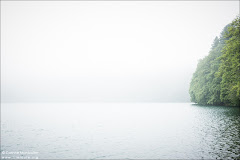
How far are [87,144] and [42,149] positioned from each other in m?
3.79

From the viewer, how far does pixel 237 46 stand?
27.5 meters

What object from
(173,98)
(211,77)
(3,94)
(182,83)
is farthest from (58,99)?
(211,77)

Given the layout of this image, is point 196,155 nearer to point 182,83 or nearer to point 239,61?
point 239,61

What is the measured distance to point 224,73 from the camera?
102ft

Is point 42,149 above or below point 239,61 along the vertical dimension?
below

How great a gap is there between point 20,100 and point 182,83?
17837cm

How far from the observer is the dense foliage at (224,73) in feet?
93.7

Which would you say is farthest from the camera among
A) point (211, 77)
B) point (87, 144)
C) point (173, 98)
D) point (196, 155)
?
point (173, 98)

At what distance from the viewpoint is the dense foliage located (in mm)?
28547

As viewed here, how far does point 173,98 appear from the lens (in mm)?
175625

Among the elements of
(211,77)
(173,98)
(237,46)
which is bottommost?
(173,98)

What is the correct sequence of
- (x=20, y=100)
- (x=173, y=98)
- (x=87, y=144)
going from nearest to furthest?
(x=87, y=144), (x=173, y=98), (x=20, y=100)

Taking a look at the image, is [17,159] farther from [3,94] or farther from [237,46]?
[3,94]

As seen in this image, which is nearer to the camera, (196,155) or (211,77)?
(196,155)
